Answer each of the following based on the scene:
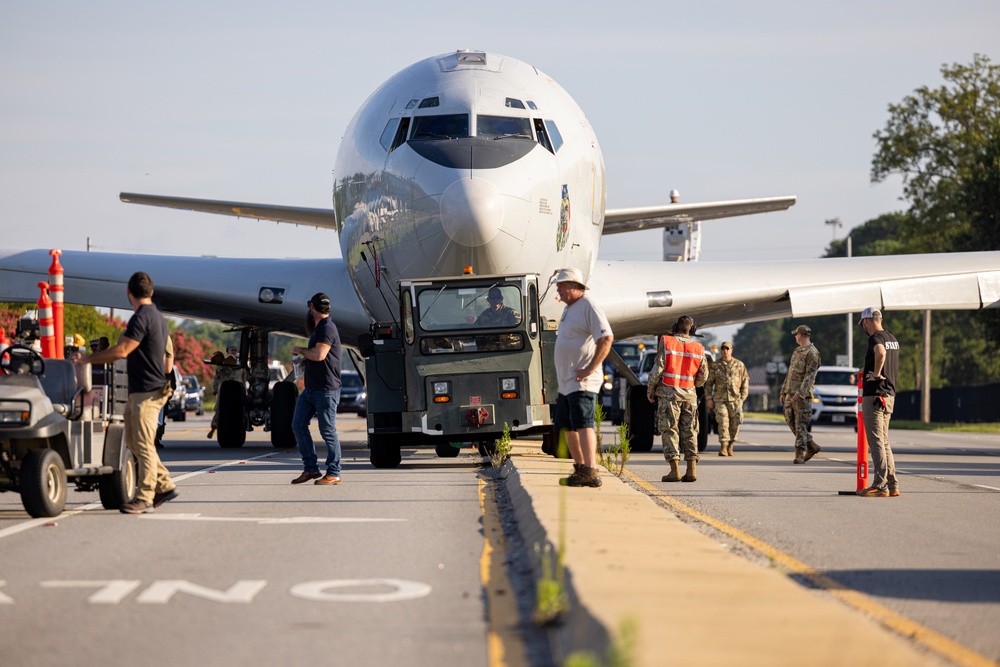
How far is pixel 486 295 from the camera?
16.8 meters

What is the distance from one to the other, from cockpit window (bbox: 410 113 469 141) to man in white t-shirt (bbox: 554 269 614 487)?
6.13 metres

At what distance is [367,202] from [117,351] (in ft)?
25.9

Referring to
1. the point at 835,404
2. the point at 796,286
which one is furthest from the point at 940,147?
the point at 796,286

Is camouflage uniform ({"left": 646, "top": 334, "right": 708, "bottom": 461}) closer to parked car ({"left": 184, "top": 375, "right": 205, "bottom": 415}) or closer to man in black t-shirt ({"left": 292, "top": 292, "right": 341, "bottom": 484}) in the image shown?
man in black t-shirt ({"left": 292, "top": 292, "right": 341, "bottom": 484})

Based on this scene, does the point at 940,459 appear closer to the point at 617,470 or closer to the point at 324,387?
the point at 617,470

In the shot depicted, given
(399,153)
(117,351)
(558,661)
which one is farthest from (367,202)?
(558,661)

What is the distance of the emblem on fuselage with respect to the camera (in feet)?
59.9

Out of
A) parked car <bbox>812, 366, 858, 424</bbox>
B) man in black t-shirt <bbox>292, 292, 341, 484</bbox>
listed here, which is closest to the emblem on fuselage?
man in black t-shirt <bbox>292, 292, 341, 484</bbox>

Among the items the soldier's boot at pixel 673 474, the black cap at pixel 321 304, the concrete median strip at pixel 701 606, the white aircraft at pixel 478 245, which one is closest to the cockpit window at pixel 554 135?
the white aircraft at pixel 478 245

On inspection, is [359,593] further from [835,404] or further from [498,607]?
[835,404]

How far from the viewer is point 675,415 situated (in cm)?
1491

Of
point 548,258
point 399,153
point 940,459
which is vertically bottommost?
point 940,459

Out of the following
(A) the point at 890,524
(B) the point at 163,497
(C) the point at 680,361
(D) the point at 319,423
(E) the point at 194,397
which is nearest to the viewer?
(A) the point at 890,524

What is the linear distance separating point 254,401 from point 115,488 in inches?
517
